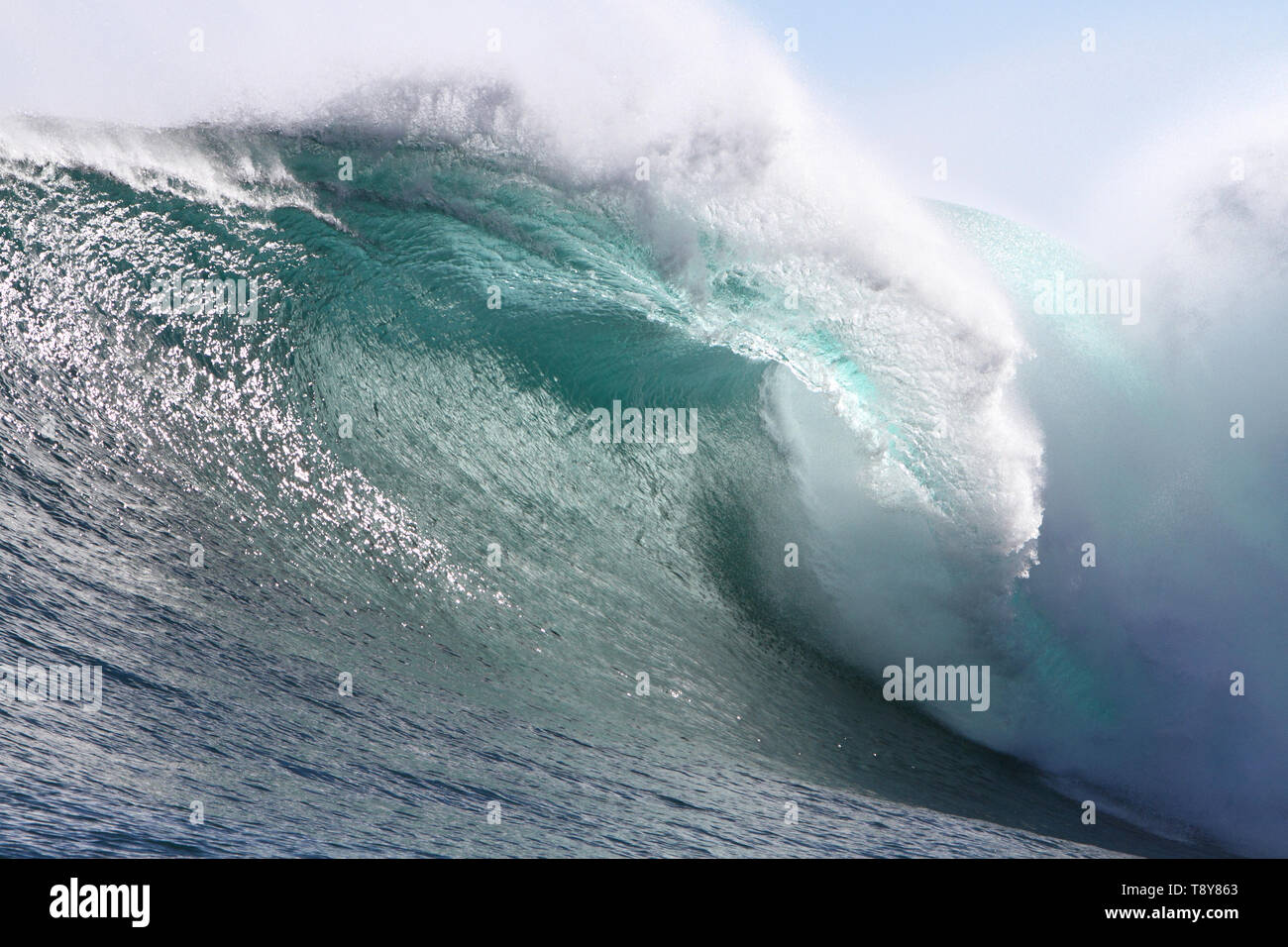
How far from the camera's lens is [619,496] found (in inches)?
285

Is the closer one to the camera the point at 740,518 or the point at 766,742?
the point at 766,742

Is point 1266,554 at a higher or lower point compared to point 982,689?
higher

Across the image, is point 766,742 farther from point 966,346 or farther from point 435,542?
point 966,346

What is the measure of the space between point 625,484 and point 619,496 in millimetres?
153

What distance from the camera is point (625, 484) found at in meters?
7.35

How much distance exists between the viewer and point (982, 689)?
6.84 m

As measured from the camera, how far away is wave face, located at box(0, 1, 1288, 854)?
15.7ft

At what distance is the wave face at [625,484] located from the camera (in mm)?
4773

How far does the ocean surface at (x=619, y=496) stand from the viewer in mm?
4688

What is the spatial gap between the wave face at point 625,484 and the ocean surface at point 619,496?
0.03 meters

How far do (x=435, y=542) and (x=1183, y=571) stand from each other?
A: 591cm

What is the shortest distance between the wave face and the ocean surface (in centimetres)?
3
